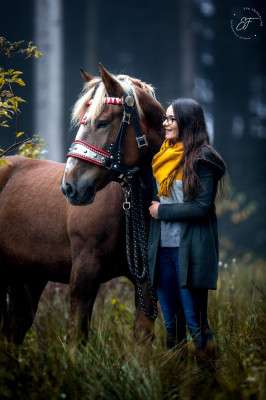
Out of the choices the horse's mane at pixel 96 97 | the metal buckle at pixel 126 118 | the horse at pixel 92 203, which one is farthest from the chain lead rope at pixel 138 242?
the horse's mane at pixel 96 97

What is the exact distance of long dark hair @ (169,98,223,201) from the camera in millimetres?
2766

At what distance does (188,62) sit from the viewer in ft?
42.2

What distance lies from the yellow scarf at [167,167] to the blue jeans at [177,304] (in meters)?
0.39

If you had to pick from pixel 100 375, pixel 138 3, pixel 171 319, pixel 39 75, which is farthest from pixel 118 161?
pixel 138 3

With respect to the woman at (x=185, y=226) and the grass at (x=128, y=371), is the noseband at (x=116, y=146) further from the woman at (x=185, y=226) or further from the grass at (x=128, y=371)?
the grass at (x=128, y=371)

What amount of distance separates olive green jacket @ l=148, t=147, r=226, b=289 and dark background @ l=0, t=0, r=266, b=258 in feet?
33.2

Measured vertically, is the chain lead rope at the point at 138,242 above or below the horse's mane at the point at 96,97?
below

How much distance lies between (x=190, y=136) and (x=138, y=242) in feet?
2.67

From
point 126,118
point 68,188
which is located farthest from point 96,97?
point 68,188

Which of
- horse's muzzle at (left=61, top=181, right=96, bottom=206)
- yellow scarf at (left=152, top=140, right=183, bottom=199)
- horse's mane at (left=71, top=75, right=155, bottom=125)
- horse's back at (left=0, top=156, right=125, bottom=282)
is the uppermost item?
horse's mane at (left=71, top=75, right=155, bottom=125)

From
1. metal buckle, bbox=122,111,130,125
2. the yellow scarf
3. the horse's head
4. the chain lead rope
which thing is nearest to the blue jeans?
the chain lead rope

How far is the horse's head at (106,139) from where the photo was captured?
300 centimetres

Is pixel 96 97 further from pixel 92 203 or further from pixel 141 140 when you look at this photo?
pixel 92 203

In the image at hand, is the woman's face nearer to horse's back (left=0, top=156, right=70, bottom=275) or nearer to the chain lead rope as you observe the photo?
the chain lead rope
